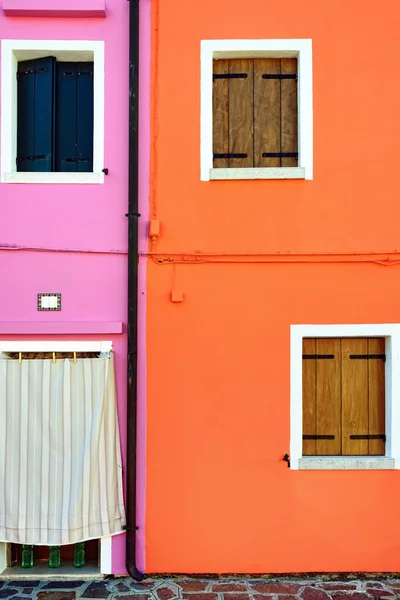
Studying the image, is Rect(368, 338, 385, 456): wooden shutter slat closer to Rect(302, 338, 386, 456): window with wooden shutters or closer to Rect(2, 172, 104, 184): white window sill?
Rect(302, 338, 386, 456): window with wooden shutters

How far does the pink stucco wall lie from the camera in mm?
5164

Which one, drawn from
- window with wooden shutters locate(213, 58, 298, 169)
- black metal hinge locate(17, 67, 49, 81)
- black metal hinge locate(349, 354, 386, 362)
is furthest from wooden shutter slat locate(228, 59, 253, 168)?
black metal hinge locate(349, 354, 386, 362)

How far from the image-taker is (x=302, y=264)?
5.18 meters

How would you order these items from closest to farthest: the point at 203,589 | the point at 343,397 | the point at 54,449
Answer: the point at 203,589, the point at 54,449, the point at 343,397

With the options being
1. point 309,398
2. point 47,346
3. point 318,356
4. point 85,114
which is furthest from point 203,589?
point 85,114

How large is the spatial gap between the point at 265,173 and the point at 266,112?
0.74 m

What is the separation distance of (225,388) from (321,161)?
2.54 m

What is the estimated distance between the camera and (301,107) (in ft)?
17.1

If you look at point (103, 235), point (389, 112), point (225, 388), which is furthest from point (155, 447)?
point (389, 112)

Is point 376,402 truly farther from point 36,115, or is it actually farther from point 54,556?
point 36,115

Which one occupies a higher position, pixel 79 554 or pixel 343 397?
pixel 343 397

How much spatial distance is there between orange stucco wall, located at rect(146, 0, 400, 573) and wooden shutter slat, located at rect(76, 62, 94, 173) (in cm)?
77

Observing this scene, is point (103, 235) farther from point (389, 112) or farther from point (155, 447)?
point (389, 112)

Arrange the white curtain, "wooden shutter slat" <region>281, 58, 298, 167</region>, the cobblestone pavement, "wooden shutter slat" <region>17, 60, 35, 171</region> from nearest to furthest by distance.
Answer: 1. the cobblestone pavement
2. the white curtain
3. "wooden shutter slat" <region>281, 58, 298, 167</region>
4. "wooden shutter slat" <region>17, 60, 35, 171</region>
